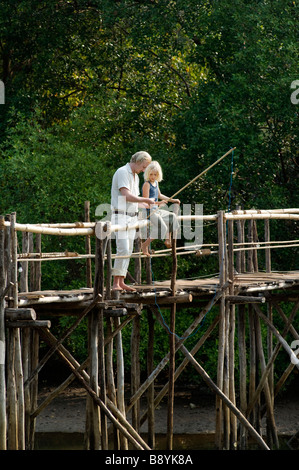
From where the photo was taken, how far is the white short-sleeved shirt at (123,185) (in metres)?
10.3

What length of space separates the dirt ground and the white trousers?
19.6 feet

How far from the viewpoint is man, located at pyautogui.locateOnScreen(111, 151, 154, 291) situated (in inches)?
404

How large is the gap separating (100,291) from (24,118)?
1075cm

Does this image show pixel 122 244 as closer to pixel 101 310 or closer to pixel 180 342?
pixel 101 310

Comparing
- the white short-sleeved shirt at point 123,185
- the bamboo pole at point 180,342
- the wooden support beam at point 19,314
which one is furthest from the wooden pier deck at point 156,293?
the white short-sleeved shirt at point 123,185

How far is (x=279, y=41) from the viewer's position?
16.5 meters

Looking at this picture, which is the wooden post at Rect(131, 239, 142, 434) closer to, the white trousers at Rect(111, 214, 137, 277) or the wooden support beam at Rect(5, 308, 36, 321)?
the white trousers at Rect(111, 214, 137, 277)

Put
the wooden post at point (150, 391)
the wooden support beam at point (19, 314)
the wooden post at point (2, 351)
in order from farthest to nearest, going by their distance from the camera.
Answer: the wooden post at point (150, 391), the wooden support beam at point (19, 314), the wooden post at point (2, 351)

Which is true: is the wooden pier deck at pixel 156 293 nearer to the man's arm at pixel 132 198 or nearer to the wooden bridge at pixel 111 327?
the wooden bridge at pixel 111 327

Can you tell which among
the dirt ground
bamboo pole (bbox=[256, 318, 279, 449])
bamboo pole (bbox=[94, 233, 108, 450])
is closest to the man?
bamboo pole (bbox=[94, 233, 108, 450])

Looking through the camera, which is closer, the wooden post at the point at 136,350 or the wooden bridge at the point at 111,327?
the wooden bridge at the point at 111,327

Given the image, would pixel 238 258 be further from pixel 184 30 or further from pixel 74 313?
pixel 184 30

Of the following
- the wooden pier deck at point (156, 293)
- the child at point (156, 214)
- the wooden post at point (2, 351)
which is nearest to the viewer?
the wooden post at point (2, 351)

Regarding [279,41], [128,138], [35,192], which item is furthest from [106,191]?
[279,41]
